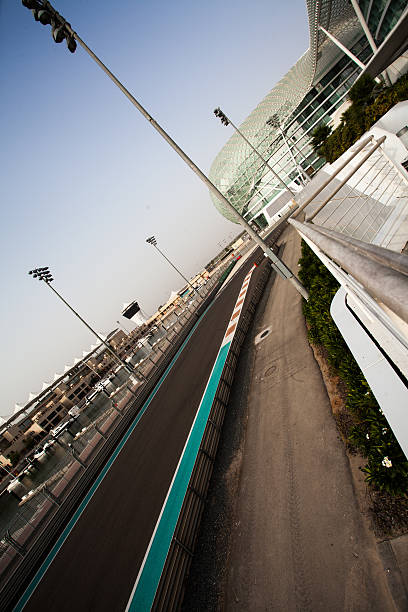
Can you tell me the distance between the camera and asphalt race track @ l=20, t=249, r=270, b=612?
235 inches

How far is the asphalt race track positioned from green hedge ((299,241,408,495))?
18.8ft

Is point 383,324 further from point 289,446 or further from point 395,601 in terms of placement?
point 289,446

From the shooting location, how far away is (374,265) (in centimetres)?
133

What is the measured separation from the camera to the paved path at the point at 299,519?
3.74 m

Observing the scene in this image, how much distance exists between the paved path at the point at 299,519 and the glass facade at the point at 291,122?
136 feet

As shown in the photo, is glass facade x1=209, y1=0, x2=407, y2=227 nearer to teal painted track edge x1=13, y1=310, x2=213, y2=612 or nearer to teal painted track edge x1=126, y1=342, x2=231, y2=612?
teal painted track edge x1=126, y1=342, x2=231, y2=612

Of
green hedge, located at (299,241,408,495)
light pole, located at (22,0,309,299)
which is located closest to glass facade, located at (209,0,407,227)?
light pole, located at (22,0,309,299)

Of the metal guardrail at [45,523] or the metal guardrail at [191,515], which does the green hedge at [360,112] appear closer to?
the metal guardrail at [191,515]

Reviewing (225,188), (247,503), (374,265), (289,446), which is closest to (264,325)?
(289,446)

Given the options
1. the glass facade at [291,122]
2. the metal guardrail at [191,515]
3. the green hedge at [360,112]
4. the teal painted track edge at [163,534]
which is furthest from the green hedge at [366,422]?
the glass facade at [291,122]

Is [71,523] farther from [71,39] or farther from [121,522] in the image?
[71,39]

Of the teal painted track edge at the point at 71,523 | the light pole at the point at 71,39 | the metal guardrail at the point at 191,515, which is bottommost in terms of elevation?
the metal guardrail at the point at 191,515

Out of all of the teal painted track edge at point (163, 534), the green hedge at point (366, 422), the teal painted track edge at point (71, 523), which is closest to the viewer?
the green hedge at point (366, 422)

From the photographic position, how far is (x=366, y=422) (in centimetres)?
516
